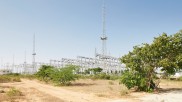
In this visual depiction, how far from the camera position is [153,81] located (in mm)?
25172

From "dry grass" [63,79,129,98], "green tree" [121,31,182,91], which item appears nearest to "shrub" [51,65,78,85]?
"dry grass" [63,79,129,98]

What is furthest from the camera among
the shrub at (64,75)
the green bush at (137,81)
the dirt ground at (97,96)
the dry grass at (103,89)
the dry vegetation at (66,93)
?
the shrub at (64,75)

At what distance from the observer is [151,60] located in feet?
76.3

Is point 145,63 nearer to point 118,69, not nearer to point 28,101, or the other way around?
point 28,101

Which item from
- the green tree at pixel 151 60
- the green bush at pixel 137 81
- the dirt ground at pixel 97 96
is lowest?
the dirt ground at pixel 97 96

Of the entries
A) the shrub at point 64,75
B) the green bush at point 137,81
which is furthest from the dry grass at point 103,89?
the shrub at point 64,75

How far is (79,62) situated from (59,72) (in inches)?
2198

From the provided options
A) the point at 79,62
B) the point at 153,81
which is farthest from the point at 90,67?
the point at 153,81

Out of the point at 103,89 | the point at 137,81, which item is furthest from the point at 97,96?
the point at 103,89

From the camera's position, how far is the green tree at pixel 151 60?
73.4 feet

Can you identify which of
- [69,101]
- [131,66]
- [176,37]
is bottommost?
[69,101]

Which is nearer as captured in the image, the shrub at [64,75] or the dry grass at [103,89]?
the dry grass at [103,89]

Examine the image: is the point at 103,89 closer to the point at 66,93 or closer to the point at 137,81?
the point at 137,81

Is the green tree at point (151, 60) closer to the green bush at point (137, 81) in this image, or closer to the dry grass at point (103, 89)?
the green bush at point (137, 81)
